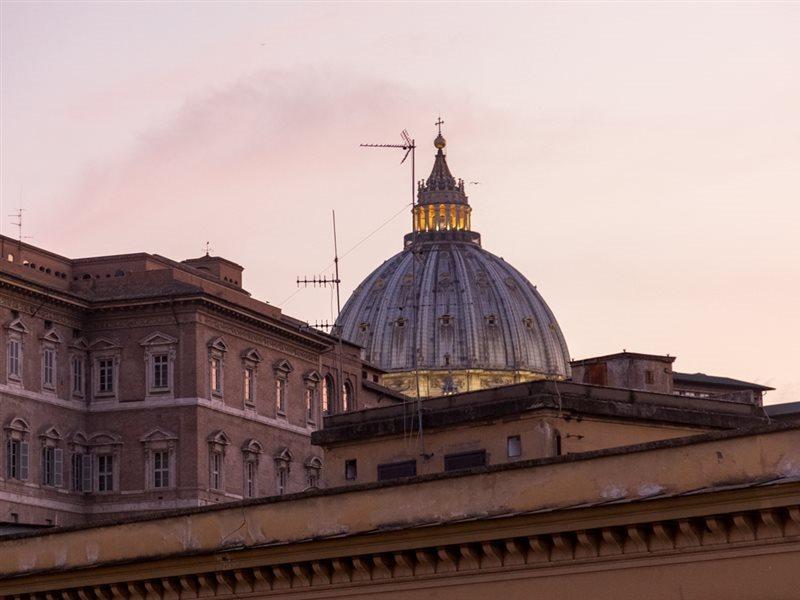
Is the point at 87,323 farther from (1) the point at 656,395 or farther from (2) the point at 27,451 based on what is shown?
(1) the point at 656,395

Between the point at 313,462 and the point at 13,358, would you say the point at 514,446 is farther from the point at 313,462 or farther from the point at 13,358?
the point at 313,462

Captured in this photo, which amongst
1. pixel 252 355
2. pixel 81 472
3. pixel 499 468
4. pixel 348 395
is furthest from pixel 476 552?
pixel 348 395

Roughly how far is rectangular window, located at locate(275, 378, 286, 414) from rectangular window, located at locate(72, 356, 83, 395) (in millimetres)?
8206

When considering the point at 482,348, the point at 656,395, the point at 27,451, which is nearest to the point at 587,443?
the point at 656,395

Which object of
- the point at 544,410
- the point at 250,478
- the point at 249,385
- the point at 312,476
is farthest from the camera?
the point at 312,476

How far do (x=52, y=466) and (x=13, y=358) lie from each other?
464 centimetres

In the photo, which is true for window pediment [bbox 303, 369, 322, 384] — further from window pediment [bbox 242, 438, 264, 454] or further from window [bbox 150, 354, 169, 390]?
window [bbox 150, 354, 169, 390]

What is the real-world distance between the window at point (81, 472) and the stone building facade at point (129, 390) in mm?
36

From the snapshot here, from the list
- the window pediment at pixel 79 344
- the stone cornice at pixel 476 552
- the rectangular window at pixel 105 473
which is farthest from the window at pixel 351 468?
the window pediment at pixel 79 344

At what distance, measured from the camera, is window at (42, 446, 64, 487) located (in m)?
83.2

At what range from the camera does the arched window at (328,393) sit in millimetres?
97450

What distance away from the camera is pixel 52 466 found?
8381cm

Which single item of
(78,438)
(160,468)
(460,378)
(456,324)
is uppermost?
(456,324)

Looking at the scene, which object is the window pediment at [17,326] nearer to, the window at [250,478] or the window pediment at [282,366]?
the window at [250,478]
